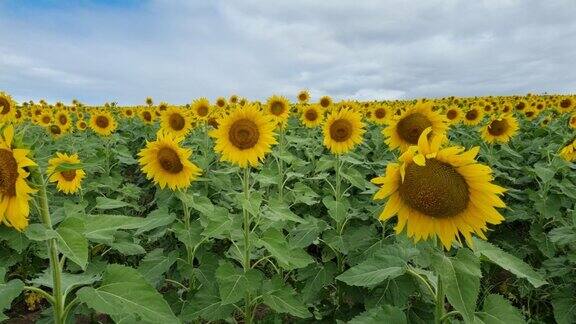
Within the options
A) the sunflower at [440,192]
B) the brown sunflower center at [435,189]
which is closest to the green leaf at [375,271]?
the sunflower at [440,192]

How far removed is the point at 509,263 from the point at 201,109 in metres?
8.83

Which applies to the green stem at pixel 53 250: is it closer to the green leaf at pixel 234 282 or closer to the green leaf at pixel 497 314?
the green leaf at pixel 234 282

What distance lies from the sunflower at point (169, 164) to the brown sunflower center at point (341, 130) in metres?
2.50

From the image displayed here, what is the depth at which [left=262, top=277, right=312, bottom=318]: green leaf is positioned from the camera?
12.2 feet

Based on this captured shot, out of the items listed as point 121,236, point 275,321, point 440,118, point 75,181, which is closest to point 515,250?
point 440,118

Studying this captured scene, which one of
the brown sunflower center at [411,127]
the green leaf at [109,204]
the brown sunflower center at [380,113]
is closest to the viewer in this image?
the green leaf at [109,204]

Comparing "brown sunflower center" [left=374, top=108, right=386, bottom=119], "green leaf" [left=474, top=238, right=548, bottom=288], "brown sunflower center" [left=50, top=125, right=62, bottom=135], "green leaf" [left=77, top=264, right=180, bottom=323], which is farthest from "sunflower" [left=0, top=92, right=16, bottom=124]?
"green leaf" [left=474, top=238, right=548, bottom=288]

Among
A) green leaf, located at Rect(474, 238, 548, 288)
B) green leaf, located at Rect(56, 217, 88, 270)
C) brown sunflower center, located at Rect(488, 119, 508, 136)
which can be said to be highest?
brown sunflower center, located at Rect(488, 119, 508, 136)

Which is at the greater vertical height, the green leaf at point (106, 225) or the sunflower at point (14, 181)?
the sunflower at point (14, 181)

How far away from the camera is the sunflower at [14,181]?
2.51 m

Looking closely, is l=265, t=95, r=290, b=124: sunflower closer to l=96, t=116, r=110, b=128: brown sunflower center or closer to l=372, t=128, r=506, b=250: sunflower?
l=96, t=116, r=110, b=128: brown sunflower center

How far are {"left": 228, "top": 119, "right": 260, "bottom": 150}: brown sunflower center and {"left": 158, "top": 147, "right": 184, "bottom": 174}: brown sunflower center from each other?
62 centimetres

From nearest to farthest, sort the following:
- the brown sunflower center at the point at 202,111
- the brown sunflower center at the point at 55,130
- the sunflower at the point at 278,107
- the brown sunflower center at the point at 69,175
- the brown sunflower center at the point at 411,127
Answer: the brown sunflower center at the point at 411,127
the brown sunflower center at the point at 69,175
the sunflower at the point at 278,107
the brown sunflower center at the point at 202,111
the brown sunflower center at the point at 55,130

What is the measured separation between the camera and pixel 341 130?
6570 mm
